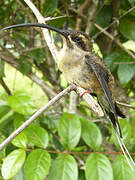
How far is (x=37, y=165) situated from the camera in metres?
1.16

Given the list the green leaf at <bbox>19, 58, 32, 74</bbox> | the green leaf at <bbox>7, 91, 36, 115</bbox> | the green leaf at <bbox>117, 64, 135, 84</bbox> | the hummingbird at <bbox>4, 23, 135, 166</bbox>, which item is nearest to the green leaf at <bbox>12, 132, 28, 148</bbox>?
the green leaf at <bbox>7, 91, 36, 115</bbox>

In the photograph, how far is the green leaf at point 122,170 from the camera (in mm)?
1202

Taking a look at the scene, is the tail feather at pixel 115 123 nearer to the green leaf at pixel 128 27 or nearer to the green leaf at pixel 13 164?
the green leaf at pixel 13 164

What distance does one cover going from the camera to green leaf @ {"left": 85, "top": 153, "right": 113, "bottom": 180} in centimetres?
118

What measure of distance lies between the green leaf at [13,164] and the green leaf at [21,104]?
0.25m

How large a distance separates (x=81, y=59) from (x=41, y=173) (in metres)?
0.72

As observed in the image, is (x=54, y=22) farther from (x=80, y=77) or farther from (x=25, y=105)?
(x=25, y=105)

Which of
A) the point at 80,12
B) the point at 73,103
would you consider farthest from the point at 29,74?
the point at 80,12

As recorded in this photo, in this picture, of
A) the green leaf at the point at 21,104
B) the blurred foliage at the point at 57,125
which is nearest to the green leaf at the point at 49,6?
the blurred foliage at the point at 57,125

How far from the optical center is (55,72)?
2266 mm

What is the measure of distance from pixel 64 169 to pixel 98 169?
171 millimetres

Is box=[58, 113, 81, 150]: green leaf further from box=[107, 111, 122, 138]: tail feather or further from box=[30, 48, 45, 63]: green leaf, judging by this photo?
box=[30, 48, 45, 63]: green leaf

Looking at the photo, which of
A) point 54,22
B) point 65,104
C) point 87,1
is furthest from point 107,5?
point 65,104

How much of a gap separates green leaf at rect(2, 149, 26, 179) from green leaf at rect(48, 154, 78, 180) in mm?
183
